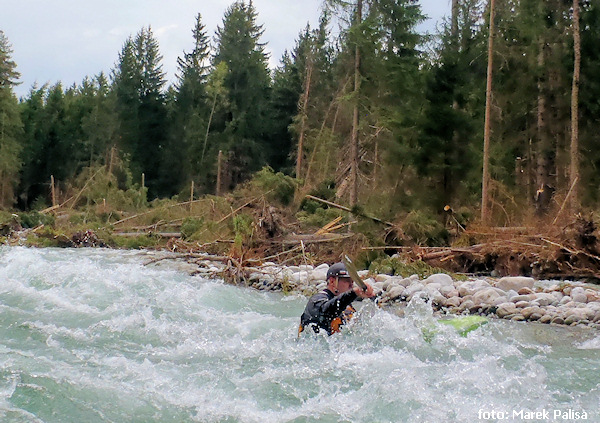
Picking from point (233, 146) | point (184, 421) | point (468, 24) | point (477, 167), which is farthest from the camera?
point (233, 146)

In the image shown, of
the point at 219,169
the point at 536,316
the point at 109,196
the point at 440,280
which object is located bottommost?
the point at 536,316

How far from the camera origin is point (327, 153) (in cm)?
3497

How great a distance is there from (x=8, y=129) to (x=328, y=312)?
137 ft

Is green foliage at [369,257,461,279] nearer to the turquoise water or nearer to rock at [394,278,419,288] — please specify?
rock at [394,278,419,288]

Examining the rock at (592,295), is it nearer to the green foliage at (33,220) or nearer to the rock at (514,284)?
the rock at (514,284)

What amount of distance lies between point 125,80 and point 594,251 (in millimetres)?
43776

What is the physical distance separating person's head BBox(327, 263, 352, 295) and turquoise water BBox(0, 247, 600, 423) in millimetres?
426

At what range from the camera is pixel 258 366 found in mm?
6484

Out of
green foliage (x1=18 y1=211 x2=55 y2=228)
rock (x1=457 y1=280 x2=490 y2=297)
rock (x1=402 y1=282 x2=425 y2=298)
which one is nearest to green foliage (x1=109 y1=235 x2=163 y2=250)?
green foliage (x1=18 y1=211 x2=55 y2=228)

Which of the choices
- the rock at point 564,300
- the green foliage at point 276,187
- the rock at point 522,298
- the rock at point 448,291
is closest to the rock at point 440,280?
the rock at point 448,291

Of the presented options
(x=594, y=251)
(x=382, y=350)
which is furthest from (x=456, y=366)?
(x=594, y=251)

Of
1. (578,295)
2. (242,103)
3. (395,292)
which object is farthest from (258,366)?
(242,103)

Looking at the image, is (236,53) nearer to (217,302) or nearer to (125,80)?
(125,80)

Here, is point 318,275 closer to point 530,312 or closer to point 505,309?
point 505,309
